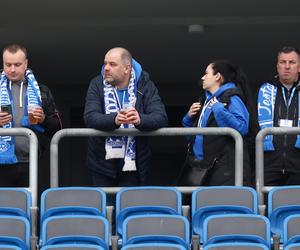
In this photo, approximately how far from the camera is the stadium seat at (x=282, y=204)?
245 inches

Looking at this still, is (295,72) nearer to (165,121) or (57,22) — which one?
(165,121)

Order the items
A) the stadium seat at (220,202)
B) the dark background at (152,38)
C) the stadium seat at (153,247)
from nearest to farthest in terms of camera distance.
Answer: the stadium seat at (153,247) → the stadium seat at (220,202) → the dark background at (152,38)

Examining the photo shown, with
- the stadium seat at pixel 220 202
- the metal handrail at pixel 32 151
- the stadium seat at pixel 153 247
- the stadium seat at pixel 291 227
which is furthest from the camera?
the metal handrail at pixel 32 151

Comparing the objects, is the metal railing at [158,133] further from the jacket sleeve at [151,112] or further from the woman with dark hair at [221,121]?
the woman with dark hair at [221,121]

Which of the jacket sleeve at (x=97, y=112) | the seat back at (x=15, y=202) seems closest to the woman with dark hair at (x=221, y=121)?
the jacket sleeve at (x=97, y=112)

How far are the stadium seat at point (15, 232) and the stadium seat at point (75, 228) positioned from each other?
106 mm

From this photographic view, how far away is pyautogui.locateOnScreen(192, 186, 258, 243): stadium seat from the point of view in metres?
6.16

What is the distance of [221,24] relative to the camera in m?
10.0

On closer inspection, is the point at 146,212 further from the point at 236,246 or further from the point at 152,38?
the point at 152,38

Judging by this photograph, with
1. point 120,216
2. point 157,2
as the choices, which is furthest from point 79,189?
point 157,2

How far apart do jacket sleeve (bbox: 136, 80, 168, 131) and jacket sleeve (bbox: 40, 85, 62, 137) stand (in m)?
0.62

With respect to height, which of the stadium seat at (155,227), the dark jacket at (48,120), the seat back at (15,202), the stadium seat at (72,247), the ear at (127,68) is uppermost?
the ear at (127,68)

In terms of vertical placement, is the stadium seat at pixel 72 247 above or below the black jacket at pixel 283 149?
below

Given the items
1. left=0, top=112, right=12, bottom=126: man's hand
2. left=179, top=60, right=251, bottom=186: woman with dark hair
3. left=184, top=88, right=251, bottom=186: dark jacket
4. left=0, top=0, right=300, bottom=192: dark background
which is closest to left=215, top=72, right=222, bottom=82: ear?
left=179, top=60, right=251, bottom=186: woman with dark hair
